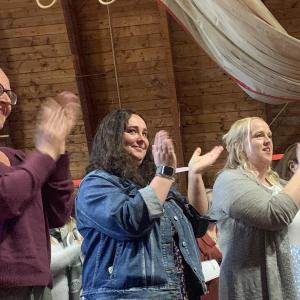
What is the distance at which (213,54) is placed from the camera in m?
3.63

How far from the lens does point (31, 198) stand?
1234 millimetres

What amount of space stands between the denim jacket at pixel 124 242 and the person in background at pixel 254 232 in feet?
1.10

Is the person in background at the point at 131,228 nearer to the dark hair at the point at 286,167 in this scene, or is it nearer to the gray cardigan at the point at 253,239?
the gray cardigan at the point at 253,239

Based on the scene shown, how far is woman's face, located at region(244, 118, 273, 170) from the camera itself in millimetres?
2168

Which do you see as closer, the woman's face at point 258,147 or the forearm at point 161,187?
the forearm at point 161,187

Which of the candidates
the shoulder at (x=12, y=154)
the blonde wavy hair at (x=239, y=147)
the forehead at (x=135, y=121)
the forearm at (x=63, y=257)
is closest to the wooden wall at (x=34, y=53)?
the forearm at (x=63, y=257)

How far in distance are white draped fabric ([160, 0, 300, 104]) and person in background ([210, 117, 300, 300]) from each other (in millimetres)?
1117

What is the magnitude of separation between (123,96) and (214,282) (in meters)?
2.51

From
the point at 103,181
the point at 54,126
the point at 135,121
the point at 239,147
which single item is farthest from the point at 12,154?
the point at 239,147

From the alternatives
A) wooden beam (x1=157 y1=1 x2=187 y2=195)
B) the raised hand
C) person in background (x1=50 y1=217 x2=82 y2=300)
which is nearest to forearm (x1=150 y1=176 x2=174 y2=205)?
the raised hand

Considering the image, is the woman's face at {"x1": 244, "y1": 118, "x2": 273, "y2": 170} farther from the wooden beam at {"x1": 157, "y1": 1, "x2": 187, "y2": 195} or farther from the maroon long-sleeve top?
the wooden beam at {"x1": 157, "y1": 1, "x2": 187, "y2": 195}

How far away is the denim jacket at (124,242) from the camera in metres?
1.61

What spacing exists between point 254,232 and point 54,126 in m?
1.00

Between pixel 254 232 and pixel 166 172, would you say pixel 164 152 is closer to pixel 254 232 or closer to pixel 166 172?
pixel 166 172
